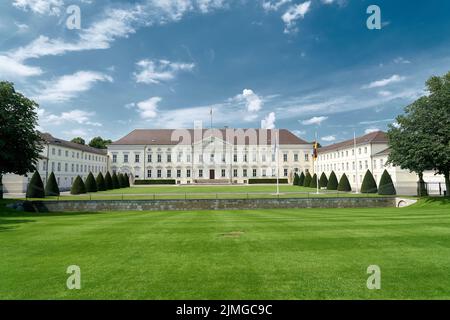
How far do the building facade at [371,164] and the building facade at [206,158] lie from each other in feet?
33.3

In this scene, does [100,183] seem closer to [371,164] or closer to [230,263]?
[230,263]

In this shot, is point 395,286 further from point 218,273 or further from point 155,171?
point 155,171

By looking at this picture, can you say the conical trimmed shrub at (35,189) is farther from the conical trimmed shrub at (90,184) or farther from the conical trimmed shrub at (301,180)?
the conical trimmed shrub at (301,180)

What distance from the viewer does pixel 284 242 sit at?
359 inches

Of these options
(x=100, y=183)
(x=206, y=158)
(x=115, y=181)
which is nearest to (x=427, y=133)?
(x=100, y=183)

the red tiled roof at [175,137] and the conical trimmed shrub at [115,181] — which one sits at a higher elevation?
the red tiled roof at [175,137]

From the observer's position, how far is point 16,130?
2219 centimetres

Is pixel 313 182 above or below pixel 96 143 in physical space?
below

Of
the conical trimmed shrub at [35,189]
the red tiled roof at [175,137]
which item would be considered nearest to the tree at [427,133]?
the conical trimmed shrub at [35,189]

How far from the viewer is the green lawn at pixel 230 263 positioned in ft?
17.2

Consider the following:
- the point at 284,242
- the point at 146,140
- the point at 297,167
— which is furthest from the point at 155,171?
the point at 284,242

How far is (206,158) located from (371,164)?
41.0 metres

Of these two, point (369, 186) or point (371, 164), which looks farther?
point (371, 164)

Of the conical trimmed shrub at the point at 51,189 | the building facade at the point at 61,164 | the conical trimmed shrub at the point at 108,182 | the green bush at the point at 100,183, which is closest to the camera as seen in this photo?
the conical trimmed shrub at the point at 51,189
